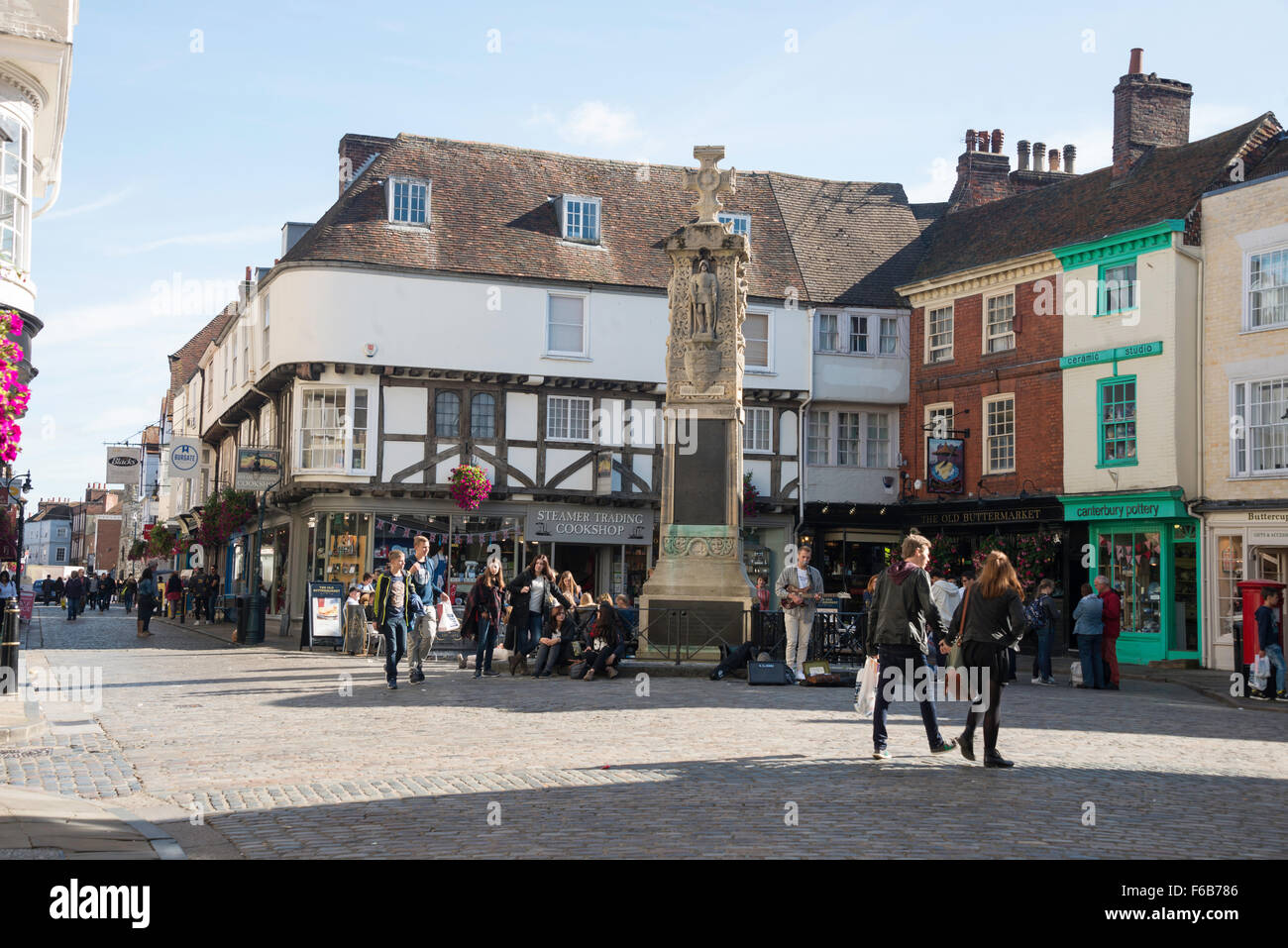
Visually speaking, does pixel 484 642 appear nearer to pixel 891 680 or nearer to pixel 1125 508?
pixel 891 680

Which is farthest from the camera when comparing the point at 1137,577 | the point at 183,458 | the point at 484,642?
the point at 183,458

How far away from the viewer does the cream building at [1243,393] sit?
85.2 feet

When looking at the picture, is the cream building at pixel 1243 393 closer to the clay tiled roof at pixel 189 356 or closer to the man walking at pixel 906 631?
the man walking at pixel 906 631

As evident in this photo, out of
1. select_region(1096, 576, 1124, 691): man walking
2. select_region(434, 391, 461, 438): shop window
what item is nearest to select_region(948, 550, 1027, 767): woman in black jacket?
select_region(1096, 576, 1124, 691): man walking

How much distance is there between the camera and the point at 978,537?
33094 mm

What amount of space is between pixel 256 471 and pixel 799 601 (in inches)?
668

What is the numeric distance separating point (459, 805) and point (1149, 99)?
29552 millimetres

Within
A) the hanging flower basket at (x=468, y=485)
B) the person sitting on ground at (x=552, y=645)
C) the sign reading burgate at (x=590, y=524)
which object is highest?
the hanging flower basket at (x=468, y=485)

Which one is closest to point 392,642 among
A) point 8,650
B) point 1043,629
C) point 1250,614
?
point 8,650

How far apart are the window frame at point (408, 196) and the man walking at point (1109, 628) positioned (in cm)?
1963

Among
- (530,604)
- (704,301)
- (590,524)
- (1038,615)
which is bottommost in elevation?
(1038,615)

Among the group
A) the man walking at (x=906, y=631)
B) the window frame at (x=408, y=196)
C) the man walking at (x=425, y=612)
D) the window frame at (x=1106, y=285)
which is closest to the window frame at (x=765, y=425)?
the window frame at (x=1106, y=285)

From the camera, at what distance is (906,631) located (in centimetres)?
1105

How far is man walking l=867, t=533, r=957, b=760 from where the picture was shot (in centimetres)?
1093
